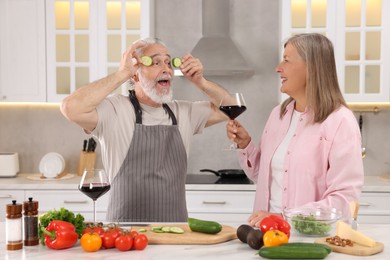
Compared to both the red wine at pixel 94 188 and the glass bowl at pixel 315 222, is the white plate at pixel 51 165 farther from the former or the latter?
the glass bowl at pixel 315 222

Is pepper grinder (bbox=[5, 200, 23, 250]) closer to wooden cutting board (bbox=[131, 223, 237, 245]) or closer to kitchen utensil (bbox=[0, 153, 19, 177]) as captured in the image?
wooden cutting board (bbox=[131, 223, 237, 245])

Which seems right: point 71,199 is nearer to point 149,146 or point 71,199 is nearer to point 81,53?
point 81,53

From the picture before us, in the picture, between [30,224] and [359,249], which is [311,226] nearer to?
[359,249]

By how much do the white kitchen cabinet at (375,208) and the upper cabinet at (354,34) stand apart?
→ 749 mm

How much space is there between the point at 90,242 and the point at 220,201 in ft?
8.11

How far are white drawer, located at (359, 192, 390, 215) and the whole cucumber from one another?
2.55 m

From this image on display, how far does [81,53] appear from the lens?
5043 millimetres

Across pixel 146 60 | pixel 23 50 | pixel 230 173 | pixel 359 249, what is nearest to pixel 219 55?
pixel 230 173

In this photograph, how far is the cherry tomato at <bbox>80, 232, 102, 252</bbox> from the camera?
2328 mm

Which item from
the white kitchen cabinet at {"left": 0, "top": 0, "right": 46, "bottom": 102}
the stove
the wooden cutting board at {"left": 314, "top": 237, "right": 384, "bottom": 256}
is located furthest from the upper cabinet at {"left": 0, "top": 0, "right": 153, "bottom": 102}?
the wooden cutting board at {"left": 314, "top": 237, "right": 384, "bottom": 256}

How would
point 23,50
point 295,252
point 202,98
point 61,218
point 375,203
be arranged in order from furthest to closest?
point 202,98 → point 23,50 → point 375,203 → point 61,218 → point 295,252

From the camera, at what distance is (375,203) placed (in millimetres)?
4656

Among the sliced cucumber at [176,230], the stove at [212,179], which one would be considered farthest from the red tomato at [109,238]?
the stove at [212,179]

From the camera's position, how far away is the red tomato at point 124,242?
7.66 ft
